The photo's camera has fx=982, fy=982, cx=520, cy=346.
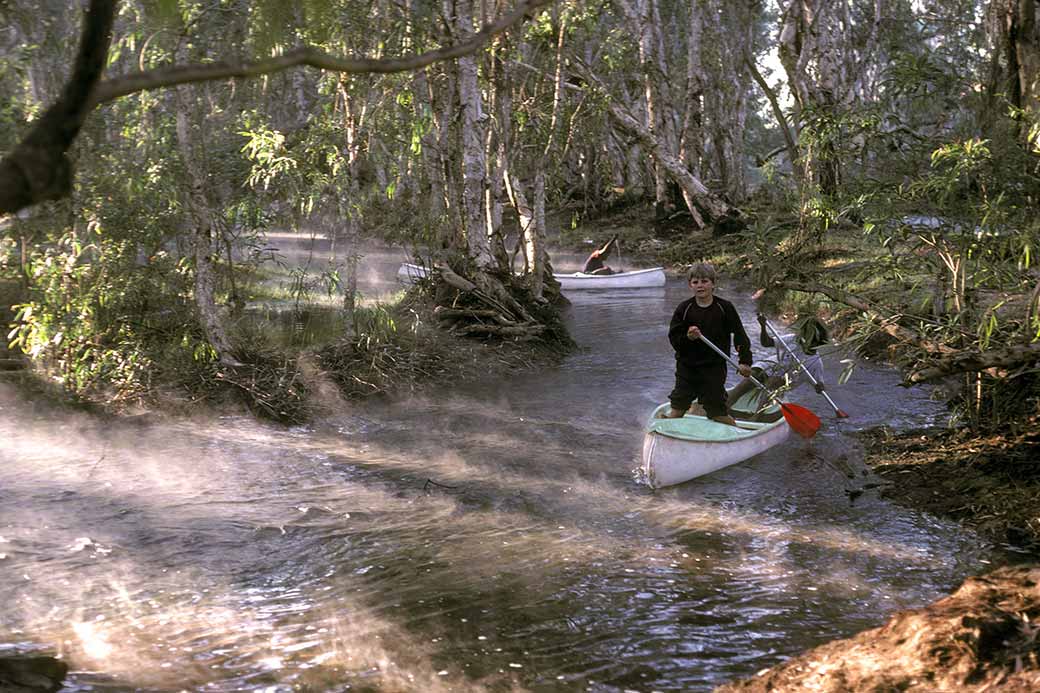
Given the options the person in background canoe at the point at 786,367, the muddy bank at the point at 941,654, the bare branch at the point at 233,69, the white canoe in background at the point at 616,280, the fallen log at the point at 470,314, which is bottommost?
the muddy bank at the point at 941,654

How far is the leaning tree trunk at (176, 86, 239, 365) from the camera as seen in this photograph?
33.2ft

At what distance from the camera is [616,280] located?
21.1 meters

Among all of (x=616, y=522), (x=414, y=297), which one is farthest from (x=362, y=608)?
(x=414, y=297)

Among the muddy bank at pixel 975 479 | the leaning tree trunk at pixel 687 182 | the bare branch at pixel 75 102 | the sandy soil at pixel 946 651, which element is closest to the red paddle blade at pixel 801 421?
the muddy bank at pixel 975 479

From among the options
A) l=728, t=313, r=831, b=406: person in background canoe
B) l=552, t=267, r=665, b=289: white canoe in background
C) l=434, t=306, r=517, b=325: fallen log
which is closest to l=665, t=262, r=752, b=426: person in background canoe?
l=728, t=313, r=831, b=406: person in background canoe

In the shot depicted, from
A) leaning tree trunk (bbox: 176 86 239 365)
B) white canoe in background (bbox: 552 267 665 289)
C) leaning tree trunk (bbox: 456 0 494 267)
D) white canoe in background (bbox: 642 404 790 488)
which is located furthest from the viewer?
white canoe in background (bbox: 552 267 665 289)

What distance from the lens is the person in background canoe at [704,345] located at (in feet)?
28.3

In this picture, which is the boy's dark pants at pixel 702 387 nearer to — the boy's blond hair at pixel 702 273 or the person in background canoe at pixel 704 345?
the person in background canoe at pixel 704 345

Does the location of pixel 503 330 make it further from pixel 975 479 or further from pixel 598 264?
pixel 598 264

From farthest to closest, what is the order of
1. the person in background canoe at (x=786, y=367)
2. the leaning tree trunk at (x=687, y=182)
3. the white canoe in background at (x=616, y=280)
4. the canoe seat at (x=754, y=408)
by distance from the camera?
the leaning tree trunk at (x=687, y=182) < the white canoe in background at (x=616, y=280) < the canoe seat at (x=754, y=408) < the person in background canoe at (x=786, y=367)

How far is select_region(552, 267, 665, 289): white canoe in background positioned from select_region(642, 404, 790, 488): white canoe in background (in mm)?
12142

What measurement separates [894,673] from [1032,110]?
552cm

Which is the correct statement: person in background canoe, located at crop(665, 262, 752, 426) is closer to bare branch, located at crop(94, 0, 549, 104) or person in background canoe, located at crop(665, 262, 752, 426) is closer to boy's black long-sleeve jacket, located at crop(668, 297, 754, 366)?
boy's black long-sleeve jacket, located at crop(668, 297, 754, 366)

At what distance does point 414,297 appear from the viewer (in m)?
14.8
